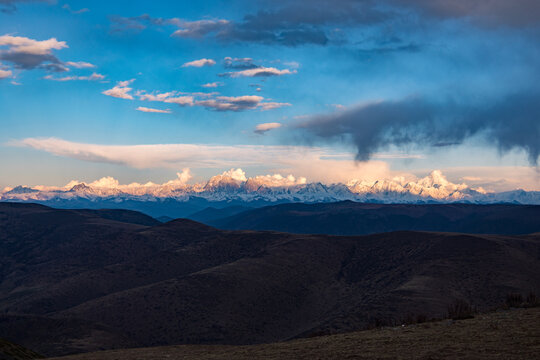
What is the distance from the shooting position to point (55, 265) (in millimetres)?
147000

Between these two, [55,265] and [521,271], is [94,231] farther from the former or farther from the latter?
[521,271]

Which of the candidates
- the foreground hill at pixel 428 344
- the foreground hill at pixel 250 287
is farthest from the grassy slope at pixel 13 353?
the foreground hill at pixel 250 287

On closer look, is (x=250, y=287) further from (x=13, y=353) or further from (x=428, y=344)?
(x=428, y=344)

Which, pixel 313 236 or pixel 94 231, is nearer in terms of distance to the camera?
pixel 313 236

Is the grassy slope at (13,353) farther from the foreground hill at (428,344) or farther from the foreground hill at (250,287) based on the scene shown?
the foreground hill at (250,287)

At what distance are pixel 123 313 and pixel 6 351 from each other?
54.4 m

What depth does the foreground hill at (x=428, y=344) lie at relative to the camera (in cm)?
1959

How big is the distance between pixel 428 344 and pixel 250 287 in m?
75.3

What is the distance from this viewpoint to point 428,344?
21.9 metres

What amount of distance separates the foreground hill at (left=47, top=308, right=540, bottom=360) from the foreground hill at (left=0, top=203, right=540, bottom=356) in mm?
31833

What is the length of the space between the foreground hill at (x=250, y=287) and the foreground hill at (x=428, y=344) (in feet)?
104

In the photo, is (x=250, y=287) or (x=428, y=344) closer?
(x=428, y=344)

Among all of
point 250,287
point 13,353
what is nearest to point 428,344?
point 13,353

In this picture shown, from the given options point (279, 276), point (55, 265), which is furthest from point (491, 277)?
point (55, 265)
